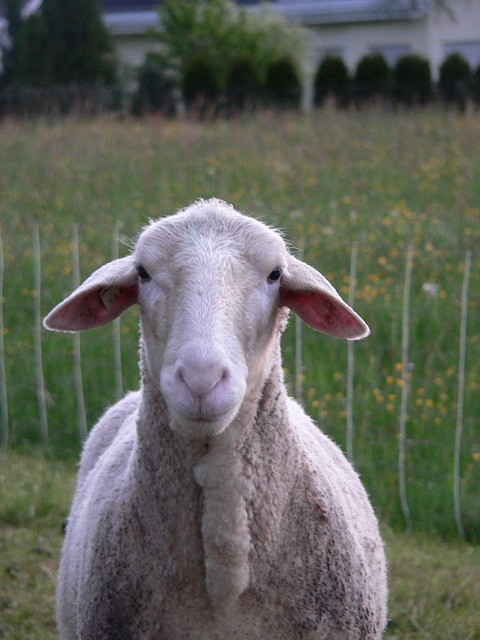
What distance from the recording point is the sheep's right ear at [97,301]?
2730 millimetres

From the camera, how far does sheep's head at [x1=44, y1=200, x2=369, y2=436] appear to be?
2.25 meters

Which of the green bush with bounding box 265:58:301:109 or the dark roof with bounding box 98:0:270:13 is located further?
the dark roof with bounding box 98:0:270:13

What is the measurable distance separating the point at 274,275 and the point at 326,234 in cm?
525

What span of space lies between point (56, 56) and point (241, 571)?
26253 millimetres

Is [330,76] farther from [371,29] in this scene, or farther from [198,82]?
[371,29]

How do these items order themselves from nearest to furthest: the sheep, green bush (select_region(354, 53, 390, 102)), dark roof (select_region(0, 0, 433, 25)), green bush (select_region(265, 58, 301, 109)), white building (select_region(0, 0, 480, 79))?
the sheep, green bush (select_region(265, 58, 301, 109)), green bush (select_region(354, 53, 390, 102)), dark roof (select_region(0, 0, 433, 25)), white building (select_region(0, 0, 480, 79))

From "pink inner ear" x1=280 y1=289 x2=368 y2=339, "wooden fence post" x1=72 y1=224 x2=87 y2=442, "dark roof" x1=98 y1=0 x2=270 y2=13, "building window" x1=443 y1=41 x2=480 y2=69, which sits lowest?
"wooden fence post" x1=72 y1=224 x2=87 y2=442

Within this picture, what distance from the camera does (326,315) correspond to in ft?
9.34

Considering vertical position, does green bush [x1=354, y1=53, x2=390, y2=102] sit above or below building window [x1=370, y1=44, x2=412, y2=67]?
below

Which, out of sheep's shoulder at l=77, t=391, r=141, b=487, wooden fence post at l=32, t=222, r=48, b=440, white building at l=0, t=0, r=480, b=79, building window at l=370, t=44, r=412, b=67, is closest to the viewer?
sheep's shoulder at l=77, t=391, r=141, b=487

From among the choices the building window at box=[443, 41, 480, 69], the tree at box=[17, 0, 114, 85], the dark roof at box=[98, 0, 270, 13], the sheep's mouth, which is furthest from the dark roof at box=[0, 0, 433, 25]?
the sheep's mouth

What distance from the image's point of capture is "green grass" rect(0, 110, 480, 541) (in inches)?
213

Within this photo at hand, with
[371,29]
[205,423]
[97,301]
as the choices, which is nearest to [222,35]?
[371,29]

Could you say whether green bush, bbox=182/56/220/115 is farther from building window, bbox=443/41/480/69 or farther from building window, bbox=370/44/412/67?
building window, bbox=443/41/480/69
